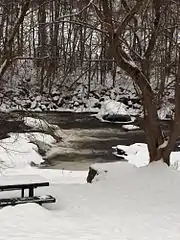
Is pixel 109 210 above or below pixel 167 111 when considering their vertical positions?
below

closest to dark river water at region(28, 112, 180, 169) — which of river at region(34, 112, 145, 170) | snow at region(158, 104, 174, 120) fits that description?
river at region(34, 112, 145, 170)

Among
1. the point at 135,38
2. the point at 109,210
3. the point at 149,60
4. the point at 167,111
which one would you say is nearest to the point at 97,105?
the point at 167,111

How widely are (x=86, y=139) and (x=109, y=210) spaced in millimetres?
14044

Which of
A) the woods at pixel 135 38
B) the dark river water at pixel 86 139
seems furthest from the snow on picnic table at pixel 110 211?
the dark river water at pixel 86 139

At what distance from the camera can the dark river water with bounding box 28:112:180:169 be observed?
1798cm

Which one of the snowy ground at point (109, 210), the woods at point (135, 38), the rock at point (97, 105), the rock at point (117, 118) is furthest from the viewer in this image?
the rock at point (97, 105)

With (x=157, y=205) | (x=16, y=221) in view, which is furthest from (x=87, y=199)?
(x=16, y=221)

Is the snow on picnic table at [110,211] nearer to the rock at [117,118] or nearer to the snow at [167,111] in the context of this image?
the snow at [167,111]

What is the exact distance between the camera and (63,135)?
72.4ft

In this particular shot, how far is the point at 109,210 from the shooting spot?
24.6 feet

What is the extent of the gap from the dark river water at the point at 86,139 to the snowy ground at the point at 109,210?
7.51 meters

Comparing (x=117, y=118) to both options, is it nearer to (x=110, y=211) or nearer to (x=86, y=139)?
(x=86, y=139)

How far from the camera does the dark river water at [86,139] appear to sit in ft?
59.0

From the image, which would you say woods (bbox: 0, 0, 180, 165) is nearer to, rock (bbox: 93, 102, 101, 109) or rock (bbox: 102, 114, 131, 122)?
rock (bbox: 102, 114, 131, 122)
